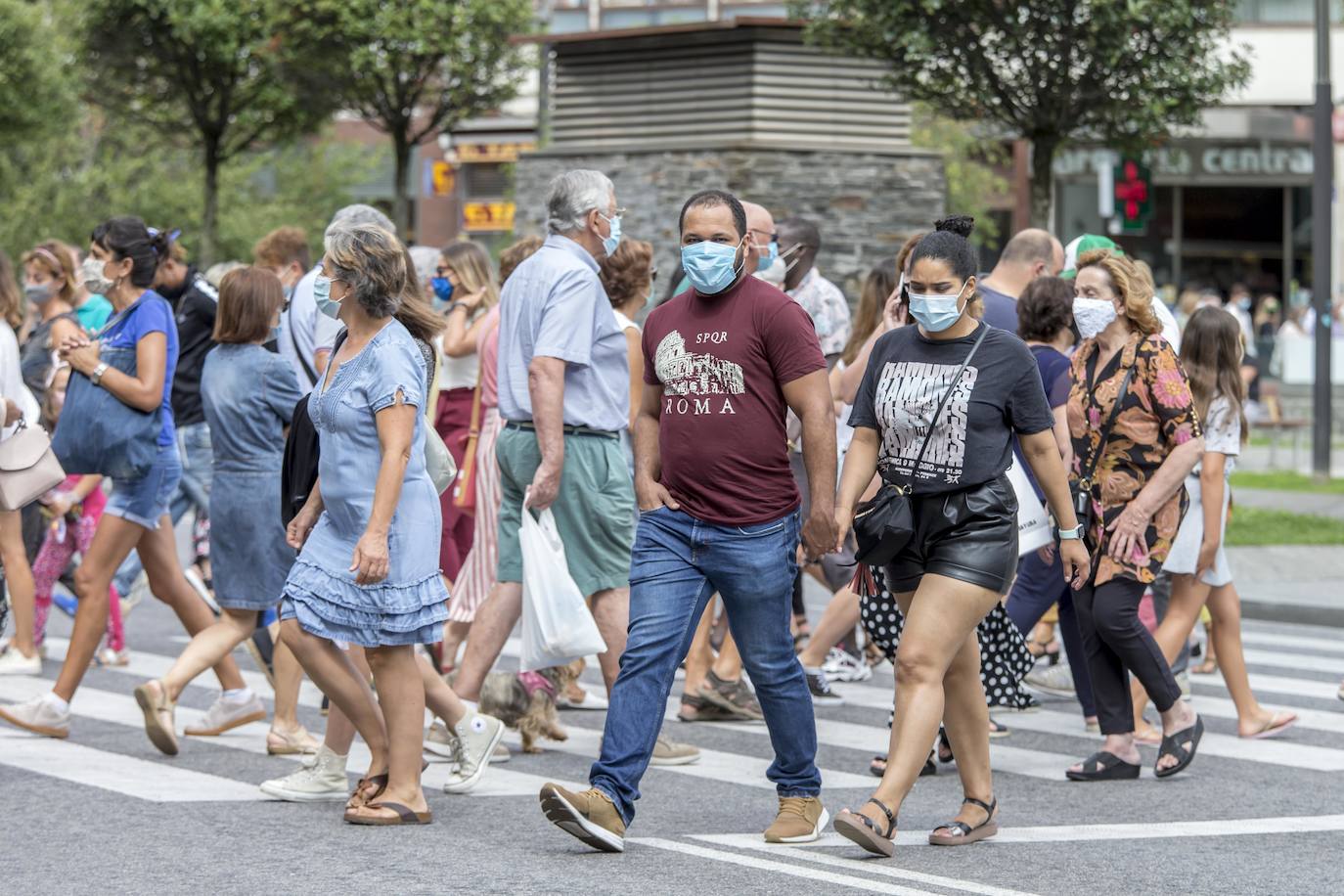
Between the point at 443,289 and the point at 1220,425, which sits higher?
the point at 443,289

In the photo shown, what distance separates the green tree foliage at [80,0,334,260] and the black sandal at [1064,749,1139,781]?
21.6 meters

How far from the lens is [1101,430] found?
24.0 feet

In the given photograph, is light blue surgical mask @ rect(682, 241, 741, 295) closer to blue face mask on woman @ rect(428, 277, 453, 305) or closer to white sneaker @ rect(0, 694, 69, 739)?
white sneaker @ rect(0, 694, 69, 739)

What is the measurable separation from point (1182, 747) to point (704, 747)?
71.0 inches

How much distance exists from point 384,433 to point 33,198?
30.8 metres

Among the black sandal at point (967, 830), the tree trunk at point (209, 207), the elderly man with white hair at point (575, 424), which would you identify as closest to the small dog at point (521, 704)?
the elderly man with white hair at point (575, 424)

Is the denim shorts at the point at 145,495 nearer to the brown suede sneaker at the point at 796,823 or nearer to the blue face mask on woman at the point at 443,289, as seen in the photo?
the blue face mask on woman at the point at 443,289

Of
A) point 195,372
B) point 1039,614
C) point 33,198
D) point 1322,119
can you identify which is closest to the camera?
point 1039,614

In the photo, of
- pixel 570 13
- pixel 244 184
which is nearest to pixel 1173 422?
pixel 570 13

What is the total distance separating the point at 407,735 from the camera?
20.9 feet

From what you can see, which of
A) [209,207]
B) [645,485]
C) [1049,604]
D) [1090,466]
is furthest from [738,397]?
[209,207]

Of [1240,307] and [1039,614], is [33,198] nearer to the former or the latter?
[1240,307]

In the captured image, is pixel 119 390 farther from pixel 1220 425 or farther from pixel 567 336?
pixel 1220 425

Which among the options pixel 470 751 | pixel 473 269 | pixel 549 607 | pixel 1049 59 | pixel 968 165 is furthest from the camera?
pixel 968 165
